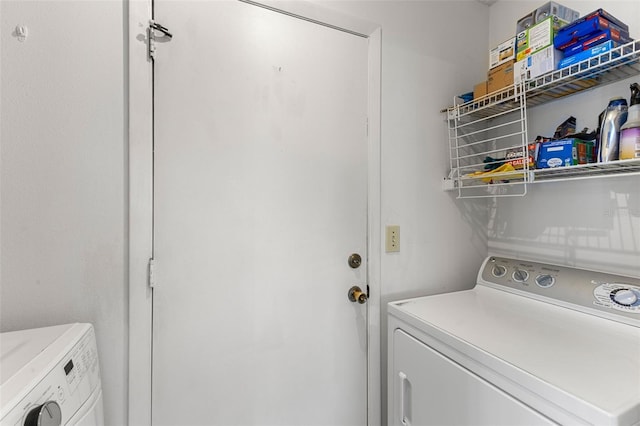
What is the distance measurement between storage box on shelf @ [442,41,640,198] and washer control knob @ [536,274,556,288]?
0.39m

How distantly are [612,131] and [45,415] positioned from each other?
1.75 meters

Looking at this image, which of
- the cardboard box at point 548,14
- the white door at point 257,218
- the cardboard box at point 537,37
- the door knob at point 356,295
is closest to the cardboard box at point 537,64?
the cardboard box at point 537,37

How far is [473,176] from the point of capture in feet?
4.40

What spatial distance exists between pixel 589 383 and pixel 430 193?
3.21ft

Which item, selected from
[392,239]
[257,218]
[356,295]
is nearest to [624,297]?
[392,239]

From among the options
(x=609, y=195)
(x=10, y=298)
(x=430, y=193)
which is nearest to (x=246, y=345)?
(x=10, y=298)

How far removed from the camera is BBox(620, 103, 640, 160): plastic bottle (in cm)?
92

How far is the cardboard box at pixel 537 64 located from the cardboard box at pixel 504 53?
0.25ft

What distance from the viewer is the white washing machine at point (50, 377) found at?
20.9 inches

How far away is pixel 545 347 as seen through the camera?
0.89 metres

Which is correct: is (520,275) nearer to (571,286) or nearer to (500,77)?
(571,286)

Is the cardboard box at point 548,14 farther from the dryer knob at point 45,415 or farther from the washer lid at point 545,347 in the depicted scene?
the dryer knob at point 45,415

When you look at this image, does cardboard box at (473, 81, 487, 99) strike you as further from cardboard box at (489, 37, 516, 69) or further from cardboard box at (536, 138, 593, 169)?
cardboard box at (536, 138, 593, 169)

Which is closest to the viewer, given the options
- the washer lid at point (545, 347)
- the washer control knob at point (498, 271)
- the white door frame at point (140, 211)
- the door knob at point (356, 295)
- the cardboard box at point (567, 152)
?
the washer lid at point (545, 347)
